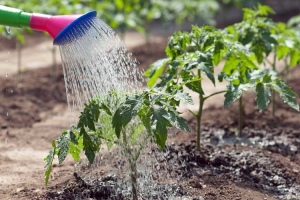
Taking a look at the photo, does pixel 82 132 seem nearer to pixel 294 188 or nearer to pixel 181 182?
pixel 181 182

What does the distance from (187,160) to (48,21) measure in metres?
1.58

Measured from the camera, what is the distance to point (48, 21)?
4414 millimetres

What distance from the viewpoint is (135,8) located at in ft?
32.8

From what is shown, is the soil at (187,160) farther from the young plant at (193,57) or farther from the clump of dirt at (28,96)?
the young plant at (193,57)

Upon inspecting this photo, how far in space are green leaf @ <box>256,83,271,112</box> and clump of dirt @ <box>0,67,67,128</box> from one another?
2624 mm

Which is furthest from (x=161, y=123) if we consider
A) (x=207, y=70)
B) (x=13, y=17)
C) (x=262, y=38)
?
(x=262, y=38)

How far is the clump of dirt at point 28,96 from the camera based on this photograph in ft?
22.7

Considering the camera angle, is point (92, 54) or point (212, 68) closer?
point (92, 54)

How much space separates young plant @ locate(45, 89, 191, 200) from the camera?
4090 millimetres

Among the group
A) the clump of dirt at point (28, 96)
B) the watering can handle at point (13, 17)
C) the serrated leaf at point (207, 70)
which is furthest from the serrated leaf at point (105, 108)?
the clump of dirt at point (28, 96)

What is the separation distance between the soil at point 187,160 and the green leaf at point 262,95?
584mm

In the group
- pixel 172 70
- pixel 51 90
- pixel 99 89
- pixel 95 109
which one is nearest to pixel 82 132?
pixel 95 109

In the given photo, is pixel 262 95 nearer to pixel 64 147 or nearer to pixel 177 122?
pixel 177 122

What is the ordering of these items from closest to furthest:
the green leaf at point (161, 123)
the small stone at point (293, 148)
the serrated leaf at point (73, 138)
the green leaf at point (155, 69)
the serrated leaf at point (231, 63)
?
the green leaf at point (161, 123), the serrated leaf at point (73, 138), the green leaf at point (155, 69), the serrated leaf at point (231, 63), the small stone at point (293, 148)
